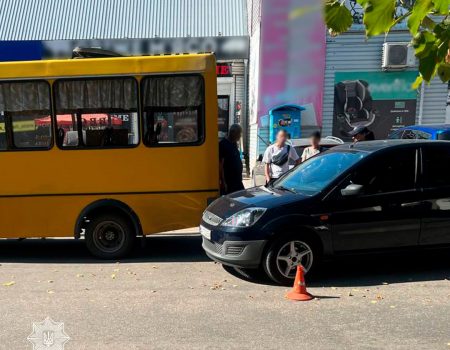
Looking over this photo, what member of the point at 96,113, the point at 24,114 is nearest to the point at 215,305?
the point at 96,113

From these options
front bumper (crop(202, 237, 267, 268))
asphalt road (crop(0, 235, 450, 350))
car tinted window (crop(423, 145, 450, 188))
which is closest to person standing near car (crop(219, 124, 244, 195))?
asphalt road (crop(0, 235, 450, 350))

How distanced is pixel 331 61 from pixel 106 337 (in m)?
11.2

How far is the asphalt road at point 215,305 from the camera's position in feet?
12.0

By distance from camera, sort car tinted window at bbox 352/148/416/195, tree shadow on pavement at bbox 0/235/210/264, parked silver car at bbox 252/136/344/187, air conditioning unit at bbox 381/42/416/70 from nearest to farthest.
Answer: car tinted window at bbox 352/148/416/195 → tree shadow on pavement at bbox 0/235/210/264 → parked silver car at bbox 252/136/344/187 → air conditioning unit at bbox 381/42/416/70

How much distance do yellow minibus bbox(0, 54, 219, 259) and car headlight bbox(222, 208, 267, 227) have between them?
106cm

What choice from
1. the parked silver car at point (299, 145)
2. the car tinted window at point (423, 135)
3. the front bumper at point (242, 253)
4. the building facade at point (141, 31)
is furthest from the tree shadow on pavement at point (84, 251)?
the building facade at point (141, 31)

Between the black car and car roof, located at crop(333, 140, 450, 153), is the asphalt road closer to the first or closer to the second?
the black car

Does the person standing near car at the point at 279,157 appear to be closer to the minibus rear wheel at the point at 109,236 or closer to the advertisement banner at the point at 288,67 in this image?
the minibus rear wheel at the point at 109,236

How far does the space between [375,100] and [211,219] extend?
31.0ft

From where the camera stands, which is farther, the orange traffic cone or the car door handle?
the car door handle

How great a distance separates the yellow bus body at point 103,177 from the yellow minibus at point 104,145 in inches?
0.5

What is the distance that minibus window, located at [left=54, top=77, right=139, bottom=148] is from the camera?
19.5ft

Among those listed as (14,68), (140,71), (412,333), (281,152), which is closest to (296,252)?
(412,333)

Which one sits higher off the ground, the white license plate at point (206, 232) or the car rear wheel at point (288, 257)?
the white license plate at point (206, 232)
